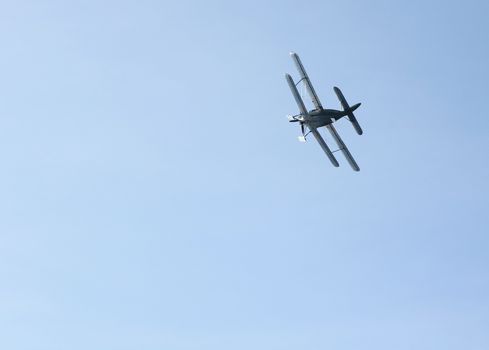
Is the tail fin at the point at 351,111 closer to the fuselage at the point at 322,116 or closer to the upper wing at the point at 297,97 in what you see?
the fuselage at the point at 322,116

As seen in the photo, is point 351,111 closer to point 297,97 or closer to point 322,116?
point 322,116

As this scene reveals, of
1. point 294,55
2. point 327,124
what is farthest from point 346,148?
point 294,55

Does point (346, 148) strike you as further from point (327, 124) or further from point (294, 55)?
point (294, 55)

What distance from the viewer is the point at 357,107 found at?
120 meters

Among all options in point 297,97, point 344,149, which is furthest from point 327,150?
point 297,97

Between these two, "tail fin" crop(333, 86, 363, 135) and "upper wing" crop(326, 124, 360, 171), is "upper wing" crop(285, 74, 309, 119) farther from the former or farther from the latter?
"tail fin" crop(333, 86, 363, 135)

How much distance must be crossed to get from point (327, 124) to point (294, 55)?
31.3 ft

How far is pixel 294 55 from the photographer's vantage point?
397 feet

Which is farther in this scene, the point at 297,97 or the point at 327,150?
the point at 327,150

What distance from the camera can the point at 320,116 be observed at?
401 ft

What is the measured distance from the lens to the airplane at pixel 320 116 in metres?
120

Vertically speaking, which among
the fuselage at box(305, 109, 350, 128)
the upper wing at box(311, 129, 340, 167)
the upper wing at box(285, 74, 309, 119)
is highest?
the upper wing at box(285, 74, 309, 119)

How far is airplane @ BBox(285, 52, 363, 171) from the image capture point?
120 meters

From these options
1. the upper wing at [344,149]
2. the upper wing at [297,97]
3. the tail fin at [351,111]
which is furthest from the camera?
the upper wing at [344,149]
